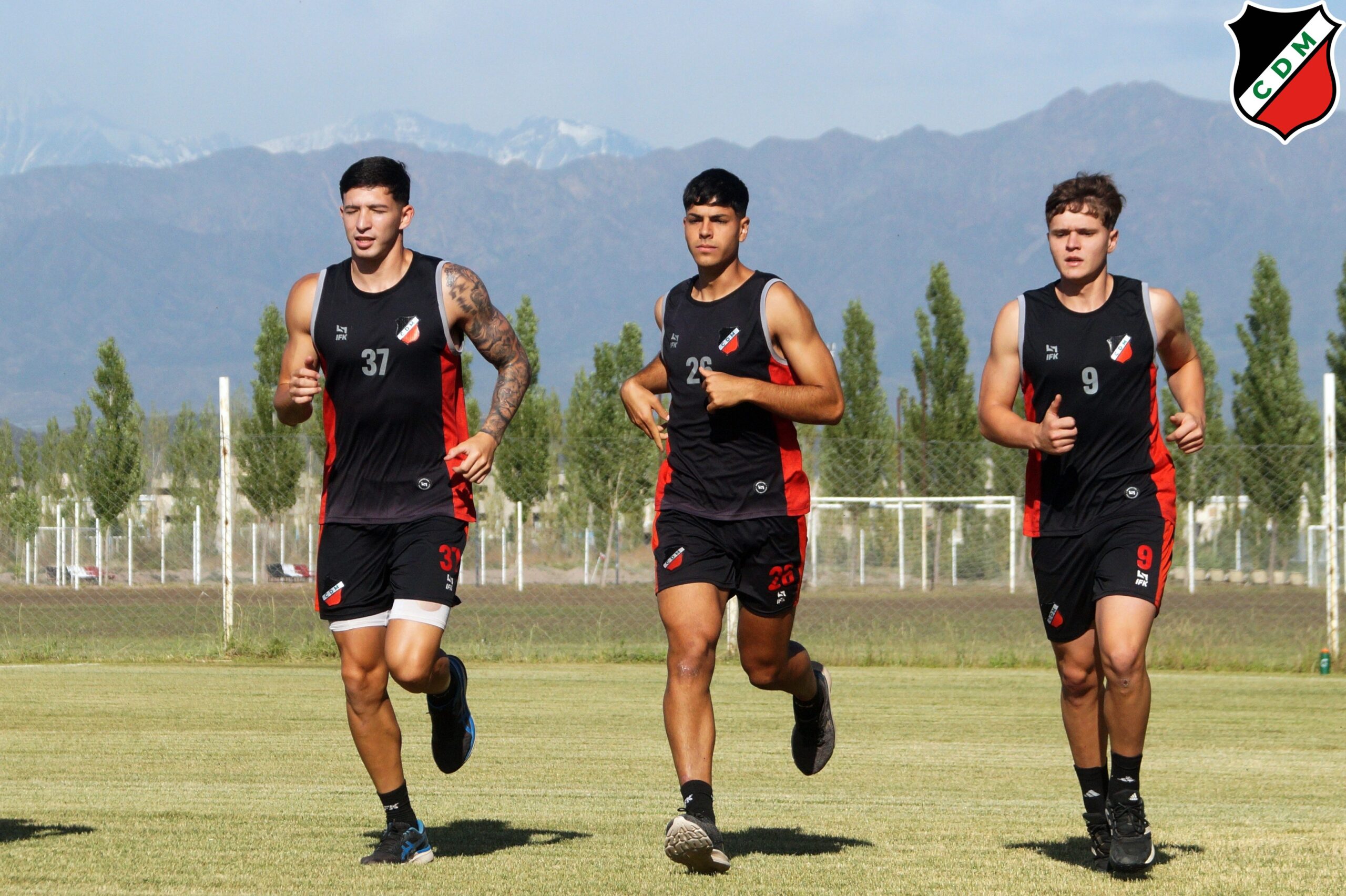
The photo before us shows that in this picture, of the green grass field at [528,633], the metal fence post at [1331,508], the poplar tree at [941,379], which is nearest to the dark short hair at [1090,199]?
the metal fence post at [1331,508]

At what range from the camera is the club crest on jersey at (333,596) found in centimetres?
602

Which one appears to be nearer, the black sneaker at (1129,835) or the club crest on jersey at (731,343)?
the black sneaker at (1129,835)

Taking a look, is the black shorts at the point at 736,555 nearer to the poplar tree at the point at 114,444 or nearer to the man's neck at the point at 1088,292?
the man's neck at the point at 1088,292

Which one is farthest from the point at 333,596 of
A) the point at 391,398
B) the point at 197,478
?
the point at 197,478

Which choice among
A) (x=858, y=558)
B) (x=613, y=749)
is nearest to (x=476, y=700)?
(x=613, y=749)

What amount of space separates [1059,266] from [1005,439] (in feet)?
2.13

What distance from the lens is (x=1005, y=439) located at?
5.87 metres

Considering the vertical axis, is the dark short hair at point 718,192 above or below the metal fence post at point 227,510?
above

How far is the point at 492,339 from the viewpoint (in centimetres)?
617

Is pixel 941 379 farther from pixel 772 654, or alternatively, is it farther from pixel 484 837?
pixel 484 837

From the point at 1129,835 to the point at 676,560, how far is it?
1.76 metres

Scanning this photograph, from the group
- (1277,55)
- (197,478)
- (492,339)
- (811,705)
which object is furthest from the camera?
(197,478)

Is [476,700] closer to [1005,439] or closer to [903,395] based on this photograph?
[1005,439]

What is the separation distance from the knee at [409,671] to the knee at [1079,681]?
2237 millimetres
